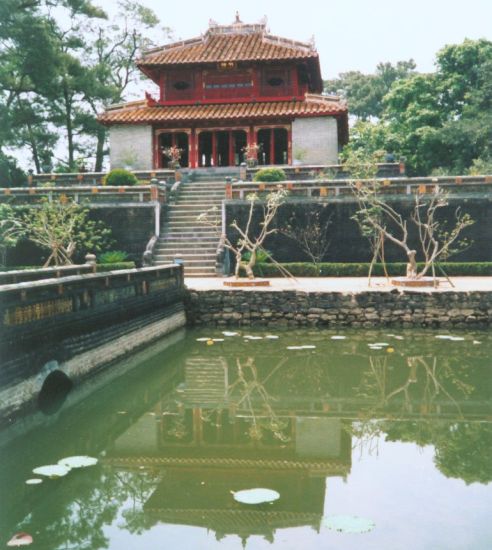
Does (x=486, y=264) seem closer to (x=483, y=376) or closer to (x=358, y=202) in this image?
(x=358, y=202)

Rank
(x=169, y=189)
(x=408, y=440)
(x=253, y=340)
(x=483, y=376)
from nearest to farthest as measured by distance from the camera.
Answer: (x=408, y=440)
(x=483, y=376)
(x=253, y=340)
(x=169, y=189)

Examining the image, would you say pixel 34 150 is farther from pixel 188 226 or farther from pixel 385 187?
pixel 385 187

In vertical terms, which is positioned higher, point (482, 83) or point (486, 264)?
point (482, 83)

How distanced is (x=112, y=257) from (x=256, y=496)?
14.8m

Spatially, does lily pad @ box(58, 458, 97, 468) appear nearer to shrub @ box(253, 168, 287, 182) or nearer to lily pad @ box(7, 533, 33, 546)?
lily pad @ box(7, 533, 33, 546)

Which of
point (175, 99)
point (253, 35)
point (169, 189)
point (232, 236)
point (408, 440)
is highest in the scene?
point (253, 35)

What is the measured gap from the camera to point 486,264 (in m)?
18.2

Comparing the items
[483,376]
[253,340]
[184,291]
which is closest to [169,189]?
[184,291]

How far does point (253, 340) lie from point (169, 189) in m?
10.4

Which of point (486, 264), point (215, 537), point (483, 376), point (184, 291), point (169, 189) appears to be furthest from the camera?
point (169, 189)

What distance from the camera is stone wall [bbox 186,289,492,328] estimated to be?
43.8ft

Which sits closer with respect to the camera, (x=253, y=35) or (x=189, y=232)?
(x=189, y=232)

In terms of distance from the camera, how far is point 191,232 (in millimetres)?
19562

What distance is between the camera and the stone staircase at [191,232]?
18.4 meters
